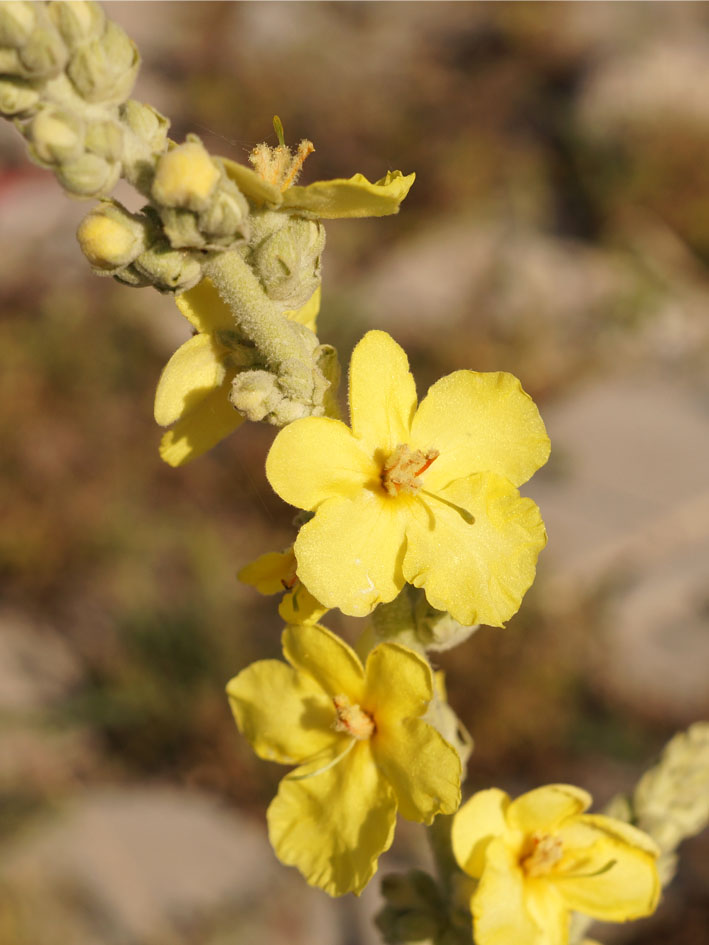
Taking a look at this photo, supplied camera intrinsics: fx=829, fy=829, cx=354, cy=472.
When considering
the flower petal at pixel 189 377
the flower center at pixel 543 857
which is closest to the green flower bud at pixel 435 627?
the flower center at pixel 543 857

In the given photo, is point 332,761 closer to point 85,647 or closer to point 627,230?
point 85,647

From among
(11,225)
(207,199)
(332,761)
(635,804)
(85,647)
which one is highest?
(11,225)

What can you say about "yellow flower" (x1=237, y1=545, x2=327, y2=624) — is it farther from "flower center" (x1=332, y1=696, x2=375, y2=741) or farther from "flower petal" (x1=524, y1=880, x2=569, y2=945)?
"flower petal" (x1=524, y1=880, x2=569, y2=945)

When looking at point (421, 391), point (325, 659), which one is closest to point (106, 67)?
point (325, 659)

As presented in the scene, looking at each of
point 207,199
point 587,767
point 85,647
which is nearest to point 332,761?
point 207,199

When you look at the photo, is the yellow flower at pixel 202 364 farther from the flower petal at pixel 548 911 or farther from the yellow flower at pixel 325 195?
the flower petal at pixel 548 911

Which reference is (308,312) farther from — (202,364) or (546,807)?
(546,807)
